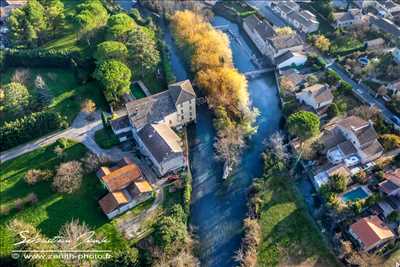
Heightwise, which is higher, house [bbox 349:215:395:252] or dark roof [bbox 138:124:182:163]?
dark roof [bbox 138:124:182:163]

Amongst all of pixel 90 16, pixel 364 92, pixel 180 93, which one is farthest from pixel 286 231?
pixel 90 16

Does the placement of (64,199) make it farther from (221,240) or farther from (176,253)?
(221,240)

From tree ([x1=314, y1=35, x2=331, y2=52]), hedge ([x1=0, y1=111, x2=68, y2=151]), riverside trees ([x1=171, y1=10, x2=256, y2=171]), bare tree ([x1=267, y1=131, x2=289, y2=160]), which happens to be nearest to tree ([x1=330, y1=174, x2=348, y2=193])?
bare tree ([x1=267, y1=131, x2=289, y2=160])

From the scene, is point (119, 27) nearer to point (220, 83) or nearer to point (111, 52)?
point (111, 52)

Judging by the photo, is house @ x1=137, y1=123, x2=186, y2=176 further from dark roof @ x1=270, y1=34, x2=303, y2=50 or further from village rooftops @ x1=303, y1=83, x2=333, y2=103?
dark roof @ x1=270, y1=34, x2=303, y2=50

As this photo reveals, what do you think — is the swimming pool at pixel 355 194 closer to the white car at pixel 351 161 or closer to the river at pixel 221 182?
the white car at pixel 351 161

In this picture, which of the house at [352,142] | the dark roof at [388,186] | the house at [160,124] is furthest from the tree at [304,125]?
the house at [160,124]
